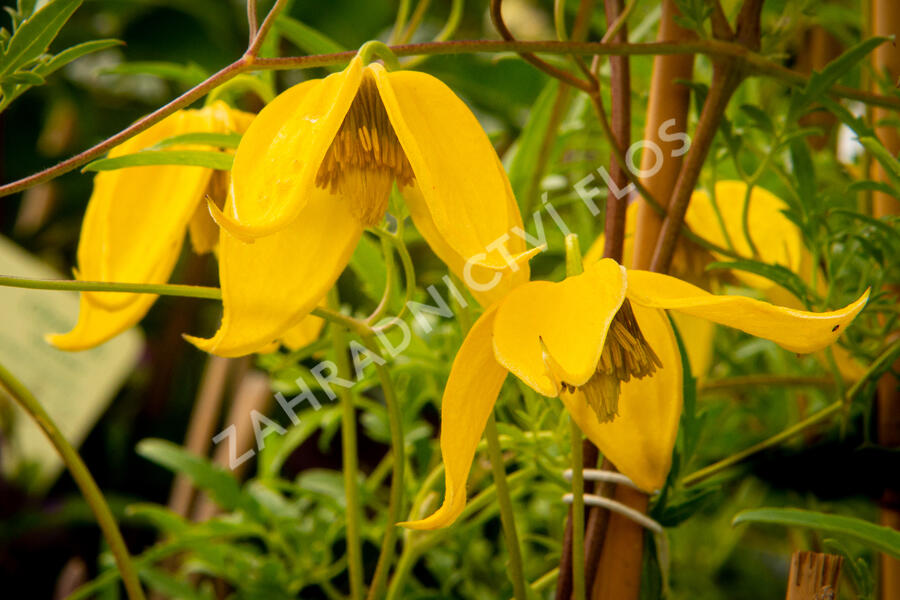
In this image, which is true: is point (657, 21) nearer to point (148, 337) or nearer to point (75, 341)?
point (75, 341)

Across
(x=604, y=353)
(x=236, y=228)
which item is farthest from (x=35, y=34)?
(x=604, y=353)

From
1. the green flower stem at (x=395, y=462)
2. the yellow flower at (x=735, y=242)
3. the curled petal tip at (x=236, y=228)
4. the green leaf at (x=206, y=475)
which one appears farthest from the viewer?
the green leaf at (x=206, y=475)

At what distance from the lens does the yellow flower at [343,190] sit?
0.88ft

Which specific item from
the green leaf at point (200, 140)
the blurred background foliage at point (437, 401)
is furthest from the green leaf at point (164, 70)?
the green leaf at point (200, 140)

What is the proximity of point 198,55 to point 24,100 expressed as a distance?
0.29 meters

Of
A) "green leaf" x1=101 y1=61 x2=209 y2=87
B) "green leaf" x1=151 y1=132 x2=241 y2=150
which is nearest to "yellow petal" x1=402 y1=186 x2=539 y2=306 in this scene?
"green leaf" x1=151 y1=132 x2=241 y2=150

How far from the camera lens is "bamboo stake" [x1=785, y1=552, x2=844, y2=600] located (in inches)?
11.3

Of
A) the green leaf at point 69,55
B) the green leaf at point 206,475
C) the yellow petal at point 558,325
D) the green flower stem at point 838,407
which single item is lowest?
the green leaf at point 206,475

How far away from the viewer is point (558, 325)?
27 centimetres

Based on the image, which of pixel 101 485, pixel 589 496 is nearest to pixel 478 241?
pixel 589 496

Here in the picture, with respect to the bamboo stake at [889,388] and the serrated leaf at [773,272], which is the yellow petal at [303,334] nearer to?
the serrated leaf at [773,272]

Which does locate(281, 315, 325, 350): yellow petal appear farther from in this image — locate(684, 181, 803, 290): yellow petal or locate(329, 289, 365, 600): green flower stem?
locate(684, 181, 803, 290): yellow petal

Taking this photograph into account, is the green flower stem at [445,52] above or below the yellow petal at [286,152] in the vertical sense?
above

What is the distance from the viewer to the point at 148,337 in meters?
1.22
